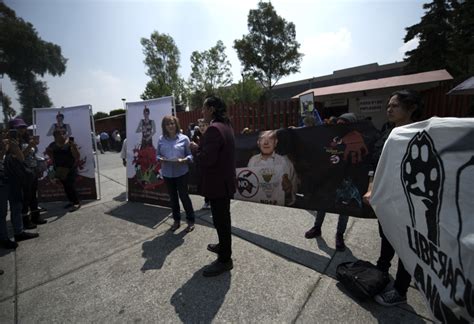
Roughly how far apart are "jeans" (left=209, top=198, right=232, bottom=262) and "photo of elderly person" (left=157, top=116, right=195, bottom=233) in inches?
48.3

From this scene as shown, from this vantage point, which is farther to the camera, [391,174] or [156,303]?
[156,303]

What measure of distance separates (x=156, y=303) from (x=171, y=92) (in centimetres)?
2835

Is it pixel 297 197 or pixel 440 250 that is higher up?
pixel 440 250

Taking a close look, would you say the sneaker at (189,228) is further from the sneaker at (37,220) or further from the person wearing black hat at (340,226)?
the sneaker at (37,220)

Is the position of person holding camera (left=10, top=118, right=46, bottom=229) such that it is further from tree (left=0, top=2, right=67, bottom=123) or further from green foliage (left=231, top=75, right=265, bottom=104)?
tree (left=0, top=2, right=67, bottom=123)

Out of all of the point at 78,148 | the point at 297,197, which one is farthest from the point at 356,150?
the point at 78,148

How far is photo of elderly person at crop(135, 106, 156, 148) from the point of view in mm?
4811

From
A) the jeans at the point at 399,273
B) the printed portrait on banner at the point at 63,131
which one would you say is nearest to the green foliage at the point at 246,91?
the printed portrait on banner at the point at 63,131

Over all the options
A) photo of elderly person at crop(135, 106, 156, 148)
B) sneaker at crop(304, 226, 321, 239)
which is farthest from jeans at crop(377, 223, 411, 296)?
photo of elderly person at crop(135, 106, 156, 148)

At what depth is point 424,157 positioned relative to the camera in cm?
145

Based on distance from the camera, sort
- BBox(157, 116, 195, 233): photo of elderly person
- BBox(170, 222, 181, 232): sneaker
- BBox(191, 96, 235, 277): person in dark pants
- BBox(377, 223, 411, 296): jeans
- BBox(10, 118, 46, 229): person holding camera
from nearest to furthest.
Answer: BBox(377, 223, 411, 296): jeans
BBox(191, 96, 235, 277): person in dark pants
BBox(157, 116, 195, 233): photo of elderly person
BBox(170, 222, 181, 232): sneaker
BBox(10, 118, 46, 229): person holding camera

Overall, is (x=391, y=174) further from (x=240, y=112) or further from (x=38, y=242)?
(x=240, y=112)

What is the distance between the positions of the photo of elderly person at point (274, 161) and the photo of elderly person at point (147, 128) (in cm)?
225

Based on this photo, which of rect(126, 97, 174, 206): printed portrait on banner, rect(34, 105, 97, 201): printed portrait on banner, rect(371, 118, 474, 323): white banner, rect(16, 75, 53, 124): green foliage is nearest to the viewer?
rect(371, 118, 474, 323): white banner
